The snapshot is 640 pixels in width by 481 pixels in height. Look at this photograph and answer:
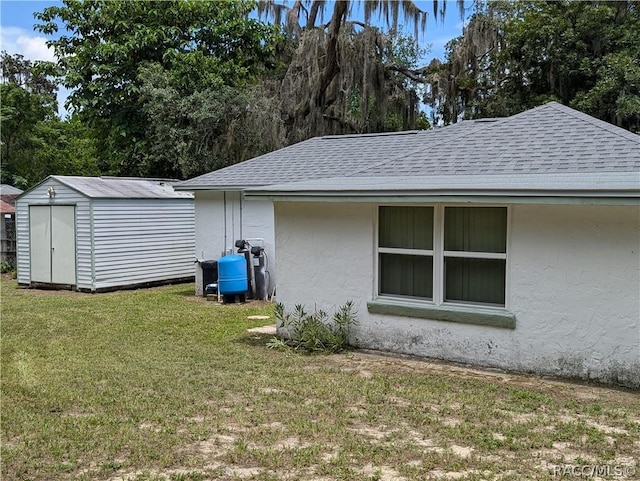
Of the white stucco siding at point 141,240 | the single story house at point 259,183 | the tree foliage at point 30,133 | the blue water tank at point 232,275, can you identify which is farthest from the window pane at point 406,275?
the tree foliage at point 30,133

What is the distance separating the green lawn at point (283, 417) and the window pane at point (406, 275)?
0.87 m

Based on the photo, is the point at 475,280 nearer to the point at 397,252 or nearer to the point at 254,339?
the point at 397,252

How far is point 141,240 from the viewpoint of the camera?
14906 millimetres

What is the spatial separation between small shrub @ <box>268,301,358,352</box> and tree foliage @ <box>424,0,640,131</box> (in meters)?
12.4

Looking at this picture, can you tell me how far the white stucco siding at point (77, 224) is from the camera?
1401cm

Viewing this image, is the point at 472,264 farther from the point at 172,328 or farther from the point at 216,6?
the point at 216,6

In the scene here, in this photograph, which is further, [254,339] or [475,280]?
[254,339]

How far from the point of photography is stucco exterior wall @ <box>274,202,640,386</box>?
6.18m

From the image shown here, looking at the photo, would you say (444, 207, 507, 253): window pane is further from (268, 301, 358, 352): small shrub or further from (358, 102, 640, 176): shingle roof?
(268, 301, 358, 352): small shrub

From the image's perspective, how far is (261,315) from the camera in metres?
10.9

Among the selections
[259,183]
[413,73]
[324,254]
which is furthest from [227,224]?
[413,73]

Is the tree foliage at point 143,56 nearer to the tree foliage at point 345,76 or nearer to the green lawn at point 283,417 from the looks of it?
the tree foliage at point 345,76

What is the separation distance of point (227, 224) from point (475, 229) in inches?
296

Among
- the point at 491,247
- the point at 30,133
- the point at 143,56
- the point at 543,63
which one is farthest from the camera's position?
the point at 30,133
